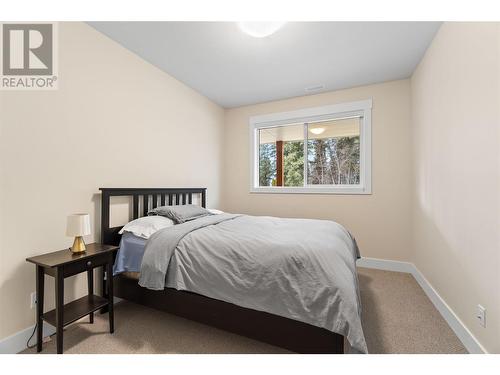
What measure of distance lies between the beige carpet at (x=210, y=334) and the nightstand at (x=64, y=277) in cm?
16

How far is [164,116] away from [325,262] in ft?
8.22

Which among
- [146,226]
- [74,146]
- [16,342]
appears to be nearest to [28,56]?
[74,146]

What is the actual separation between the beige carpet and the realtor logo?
190cm

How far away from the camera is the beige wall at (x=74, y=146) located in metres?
1.51

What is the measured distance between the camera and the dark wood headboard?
2.00 m

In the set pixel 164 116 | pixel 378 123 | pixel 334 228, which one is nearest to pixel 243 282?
pixel 334 228

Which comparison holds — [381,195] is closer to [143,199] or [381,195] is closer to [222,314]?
[222,314]

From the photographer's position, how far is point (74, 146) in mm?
1861

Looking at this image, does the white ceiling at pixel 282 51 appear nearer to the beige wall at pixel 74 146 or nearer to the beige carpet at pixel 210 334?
the beige wall at pixel 74 146

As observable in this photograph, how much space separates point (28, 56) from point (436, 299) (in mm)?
4042

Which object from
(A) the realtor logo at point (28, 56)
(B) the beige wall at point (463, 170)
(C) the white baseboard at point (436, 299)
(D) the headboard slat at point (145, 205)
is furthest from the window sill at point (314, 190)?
(A) the realtor logo at point (28, 56)

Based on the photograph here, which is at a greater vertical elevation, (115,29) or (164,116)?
(115,29)
